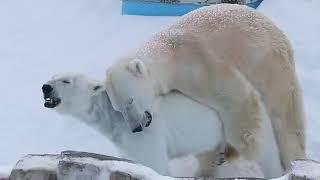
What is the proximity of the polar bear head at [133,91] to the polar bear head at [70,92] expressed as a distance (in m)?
0.11

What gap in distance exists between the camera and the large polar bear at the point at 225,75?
253 centimetres

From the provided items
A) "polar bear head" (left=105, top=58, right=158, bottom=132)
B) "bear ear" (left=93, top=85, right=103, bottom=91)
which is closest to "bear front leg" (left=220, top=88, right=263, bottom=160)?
"polar bear head" (left=105, top=58, right=158, bottom=132)

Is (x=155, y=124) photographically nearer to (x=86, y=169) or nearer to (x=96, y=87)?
(x=96, y=87)

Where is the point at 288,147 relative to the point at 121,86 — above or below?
below

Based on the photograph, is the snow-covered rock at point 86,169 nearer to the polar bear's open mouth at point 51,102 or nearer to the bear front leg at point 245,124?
the polar bear's open mouth at point 51,102

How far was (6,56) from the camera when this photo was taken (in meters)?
5.54

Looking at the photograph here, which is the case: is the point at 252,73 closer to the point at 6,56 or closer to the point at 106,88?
the point at 106,88

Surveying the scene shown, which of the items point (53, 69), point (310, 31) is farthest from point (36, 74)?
point (310, 31)

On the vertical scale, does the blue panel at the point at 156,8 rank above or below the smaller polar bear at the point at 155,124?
below

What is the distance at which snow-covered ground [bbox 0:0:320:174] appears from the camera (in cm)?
370

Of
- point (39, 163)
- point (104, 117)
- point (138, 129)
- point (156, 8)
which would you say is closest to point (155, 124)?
point (138, 129)

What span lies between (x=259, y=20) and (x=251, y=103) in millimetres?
372

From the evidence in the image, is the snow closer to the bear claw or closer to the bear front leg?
the bear claw

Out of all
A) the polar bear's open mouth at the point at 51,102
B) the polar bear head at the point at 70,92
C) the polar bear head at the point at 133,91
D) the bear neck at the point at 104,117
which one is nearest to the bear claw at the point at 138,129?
the polar bear head at the point at 133,91
